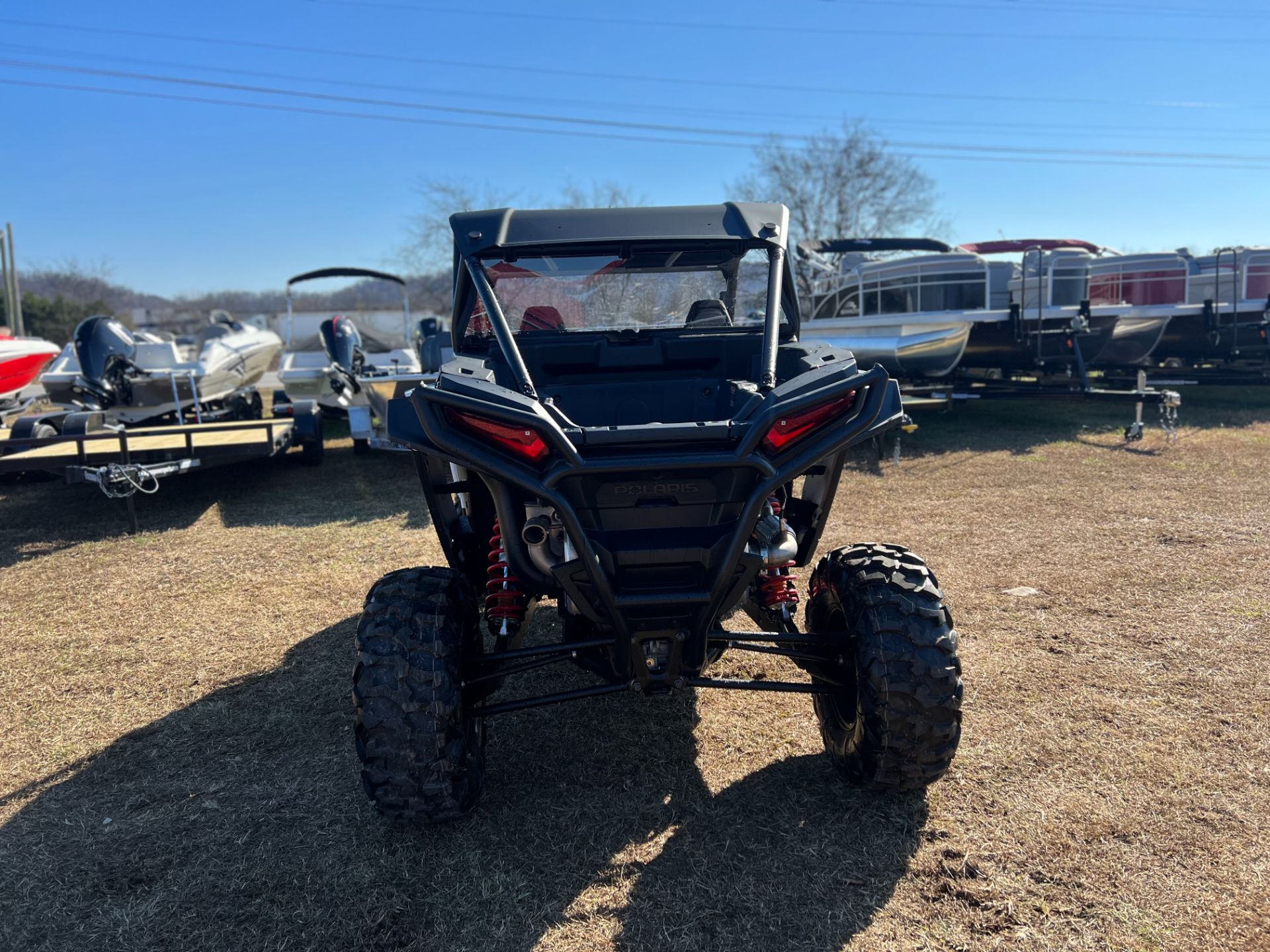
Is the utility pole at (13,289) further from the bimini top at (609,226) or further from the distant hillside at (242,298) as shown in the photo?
the bimini top at (609,226)

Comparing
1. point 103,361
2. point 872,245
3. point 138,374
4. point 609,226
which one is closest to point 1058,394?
point 872,245

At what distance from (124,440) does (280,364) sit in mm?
6087

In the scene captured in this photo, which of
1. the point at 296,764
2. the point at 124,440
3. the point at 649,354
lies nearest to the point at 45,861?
the point at 296,764

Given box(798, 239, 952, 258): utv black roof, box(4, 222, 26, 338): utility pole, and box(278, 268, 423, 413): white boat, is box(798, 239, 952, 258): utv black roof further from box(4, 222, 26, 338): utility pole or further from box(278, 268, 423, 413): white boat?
box(4, 222, 26, 338): utility pole

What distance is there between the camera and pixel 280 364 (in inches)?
497

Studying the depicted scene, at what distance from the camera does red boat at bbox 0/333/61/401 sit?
1098 cm

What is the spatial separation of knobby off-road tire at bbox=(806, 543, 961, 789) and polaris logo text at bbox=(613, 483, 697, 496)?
757 mm

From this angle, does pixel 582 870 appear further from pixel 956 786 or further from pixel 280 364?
pixel 280 364

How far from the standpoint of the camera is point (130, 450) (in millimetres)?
7113

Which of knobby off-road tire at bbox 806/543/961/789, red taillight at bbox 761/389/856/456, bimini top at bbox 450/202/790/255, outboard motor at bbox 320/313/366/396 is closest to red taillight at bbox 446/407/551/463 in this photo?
red taillight at bbox 761/389/856/456

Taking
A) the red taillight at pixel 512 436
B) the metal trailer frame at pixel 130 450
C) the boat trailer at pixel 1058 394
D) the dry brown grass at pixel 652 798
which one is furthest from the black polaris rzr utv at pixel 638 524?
the boat trailer at pixel 1058 394

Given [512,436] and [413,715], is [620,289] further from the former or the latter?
[413,715]

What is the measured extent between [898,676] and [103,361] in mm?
10253

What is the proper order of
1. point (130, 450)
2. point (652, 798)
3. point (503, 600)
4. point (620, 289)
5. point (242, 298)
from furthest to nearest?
point (242, 298) → point (130, 450) → point (620, 289) → point (503, 600) → point (652, 798)
